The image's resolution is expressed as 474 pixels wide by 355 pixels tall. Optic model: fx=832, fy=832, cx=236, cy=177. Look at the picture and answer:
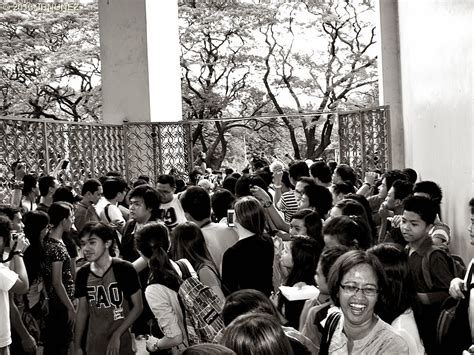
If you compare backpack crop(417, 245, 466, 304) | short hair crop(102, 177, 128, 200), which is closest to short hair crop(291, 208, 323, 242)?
backpack crop(417, 245, 466, 304)

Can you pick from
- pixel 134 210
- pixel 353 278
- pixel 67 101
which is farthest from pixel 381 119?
pixel 67 101

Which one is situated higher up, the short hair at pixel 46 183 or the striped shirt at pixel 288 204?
the short hair at pixel 46 183

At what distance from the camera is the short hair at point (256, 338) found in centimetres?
301

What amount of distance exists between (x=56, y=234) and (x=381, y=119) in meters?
9.03

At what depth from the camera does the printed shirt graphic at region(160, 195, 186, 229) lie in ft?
26.9

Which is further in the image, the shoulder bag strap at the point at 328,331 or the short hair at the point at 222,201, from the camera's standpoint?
the short hair at the point at 222,201

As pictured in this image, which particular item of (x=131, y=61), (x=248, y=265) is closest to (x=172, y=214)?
(x=248, y=265)

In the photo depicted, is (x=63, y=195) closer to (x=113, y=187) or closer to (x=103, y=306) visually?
(x=113, y=187)

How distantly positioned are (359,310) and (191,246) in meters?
2.08

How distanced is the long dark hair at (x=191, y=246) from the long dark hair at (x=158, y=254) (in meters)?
0.18

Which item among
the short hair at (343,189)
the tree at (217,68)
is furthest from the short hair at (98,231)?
the tree at (217,68)

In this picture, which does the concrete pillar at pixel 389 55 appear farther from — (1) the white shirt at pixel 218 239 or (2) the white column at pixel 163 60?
(1) the white shirt at pixel 218 239

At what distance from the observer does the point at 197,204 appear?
6.61 m

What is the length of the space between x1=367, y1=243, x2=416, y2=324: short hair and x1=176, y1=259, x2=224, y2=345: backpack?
950 millimetres
